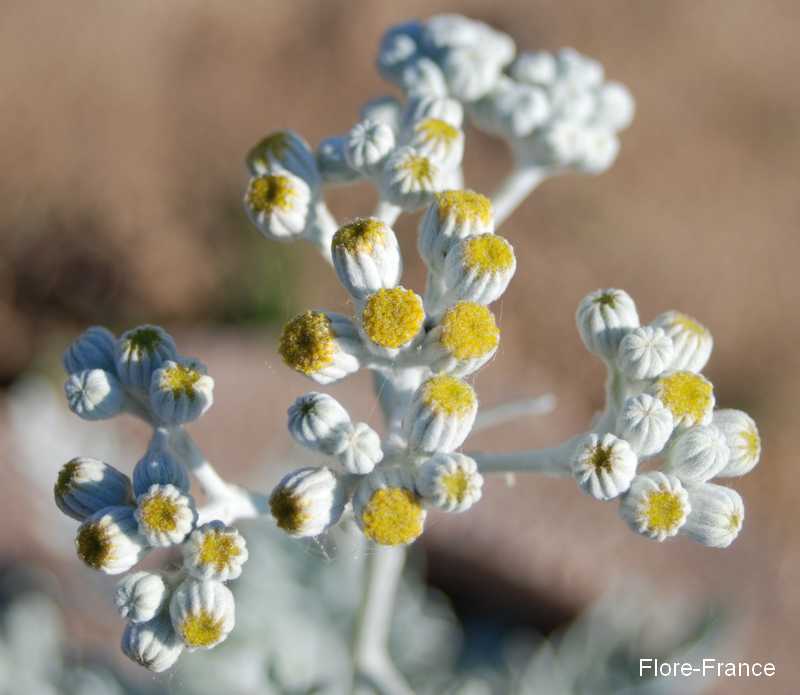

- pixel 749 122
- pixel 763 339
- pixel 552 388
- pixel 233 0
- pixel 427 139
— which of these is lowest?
pixel 427 139

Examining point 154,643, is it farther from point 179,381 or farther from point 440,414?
point 440,414

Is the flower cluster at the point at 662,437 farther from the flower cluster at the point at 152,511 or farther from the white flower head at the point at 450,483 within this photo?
the flower cluster at the point at 152,511

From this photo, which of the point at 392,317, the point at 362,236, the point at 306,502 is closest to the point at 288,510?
the point at 306,502

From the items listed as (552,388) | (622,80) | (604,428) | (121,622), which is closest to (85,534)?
(604,428)

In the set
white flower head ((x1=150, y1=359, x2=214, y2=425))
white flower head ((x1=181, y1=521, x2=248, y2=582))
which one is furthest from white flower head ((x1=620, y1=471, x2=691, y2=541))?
white flower head ((x1=150, y1=359, x2=214, y2=425))

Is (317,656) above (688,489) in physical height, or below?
below

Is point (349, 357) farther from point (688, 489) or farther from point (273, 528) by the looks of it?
point (273, 528)
